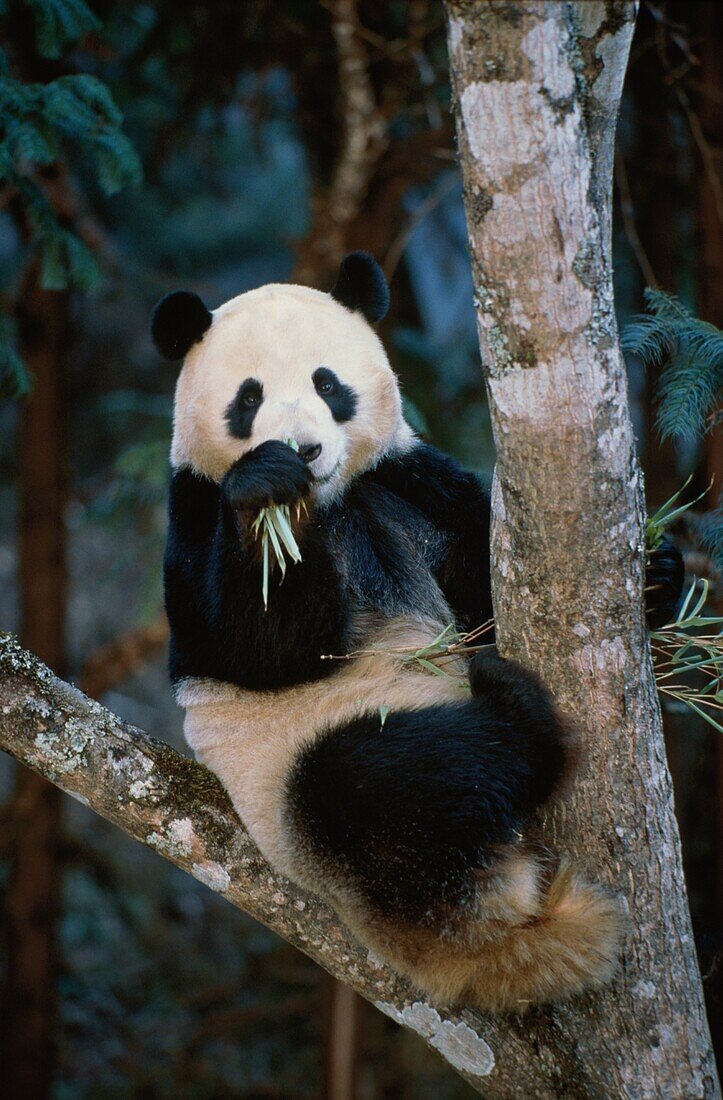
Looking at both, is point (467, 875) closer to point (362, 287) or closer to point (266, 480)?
point (266, 480)

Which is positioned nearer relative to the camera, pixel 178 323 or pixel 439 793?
pixel 439 793

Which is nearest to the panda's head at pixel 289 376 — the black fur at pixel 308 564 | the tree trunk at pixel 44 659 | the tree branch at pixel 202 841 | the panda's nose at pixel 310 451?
the panda's nose at pixel 310 451

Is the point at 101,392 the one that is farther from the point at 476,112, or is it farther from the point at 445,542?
the point at 476,112

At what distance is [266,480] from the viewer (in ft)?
7.80

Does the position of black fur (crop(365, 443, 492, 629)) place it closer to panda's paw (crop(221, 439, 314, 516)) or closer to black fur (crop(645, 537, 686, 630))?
black fur (crop(645, 537, 686, 630))

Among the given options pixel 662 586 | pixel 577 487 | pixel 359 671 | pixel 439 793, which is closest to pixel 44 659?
pixel 359 671

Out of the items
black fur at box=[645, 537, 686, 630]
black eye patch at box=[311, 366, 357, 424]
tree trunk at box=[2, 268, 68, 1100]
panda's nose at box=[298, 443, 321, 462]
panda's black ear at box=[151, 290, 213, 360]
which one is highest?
panda's black ear at box=[151, 290, 213, 360]

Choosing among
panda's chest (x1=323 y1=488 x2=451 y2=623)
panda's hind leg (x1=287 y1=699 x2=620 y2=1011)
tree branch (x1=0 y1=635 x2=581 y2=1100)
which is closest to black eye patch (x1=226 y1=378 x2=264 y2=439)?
panda's chest (x1=323 y1=488 x2=451 y2=623)

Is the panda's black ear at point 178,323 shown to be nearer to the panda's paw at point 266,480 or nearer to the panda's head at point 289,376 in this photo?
the panda's head at point 289,376

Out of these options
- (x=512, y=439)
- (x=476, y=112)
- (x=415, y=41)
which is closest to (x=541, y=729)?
(x=512, y=439)

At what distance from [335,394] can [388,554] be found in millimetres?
533

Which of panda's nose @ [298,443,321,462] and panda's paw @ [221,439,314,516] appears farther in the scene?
panda's nose @ [298,443,321,462]

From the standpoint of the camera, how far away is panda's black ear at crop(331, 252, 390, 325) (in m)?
3.05

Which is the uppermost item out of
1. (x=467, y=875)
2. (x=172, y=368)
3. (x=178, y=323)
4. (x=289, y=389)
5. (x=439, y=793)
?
(x=178, y=323)
